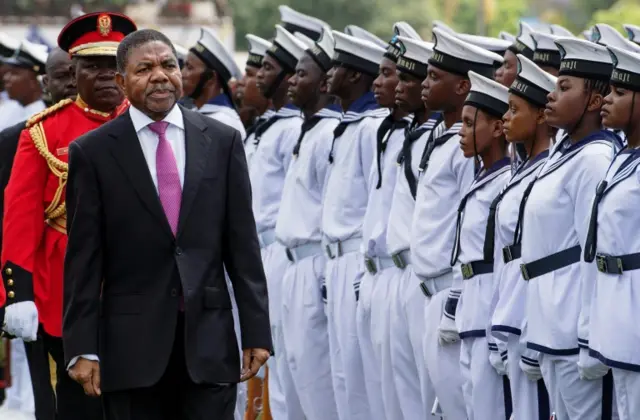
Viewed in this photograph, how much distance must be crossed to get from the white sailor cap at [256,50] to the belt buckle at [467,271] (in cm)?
470

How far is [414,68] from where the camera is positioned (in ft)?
31.7

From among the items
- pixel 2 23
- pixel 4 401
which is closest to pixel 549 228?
pixel 4 401

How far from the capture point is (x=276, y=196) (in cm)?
1218

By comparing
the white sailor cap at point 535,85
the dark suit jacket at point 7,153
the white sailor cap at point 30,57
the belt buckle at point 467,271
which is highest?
the white sailor cap at point 30,57

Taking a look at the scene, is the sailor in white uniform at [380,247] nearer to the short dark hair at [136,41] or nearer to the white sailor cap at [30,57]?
the short dark hair at [136,41]

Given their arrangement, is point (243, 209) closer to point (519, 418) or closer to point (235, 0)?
point (519, 418)

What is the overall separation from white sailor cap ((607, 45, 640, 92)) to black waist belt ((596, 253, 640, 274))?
0.70 metres

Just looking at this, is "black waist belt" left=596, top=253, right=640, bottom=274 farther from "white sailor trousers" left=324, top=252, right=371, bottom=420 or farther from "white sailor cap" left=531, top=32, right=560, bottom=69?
"white sailor trousers" left=324, top=252, right=371, bottom=420

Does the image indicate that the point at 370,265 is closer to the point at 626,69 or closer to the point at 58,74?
the point at 58,74

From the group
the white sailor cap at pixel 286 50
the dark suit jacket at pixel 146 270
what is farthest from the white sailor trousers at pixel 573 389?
the white sailor cap at pixel 286 50

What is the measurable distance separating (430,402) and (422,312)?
48cm

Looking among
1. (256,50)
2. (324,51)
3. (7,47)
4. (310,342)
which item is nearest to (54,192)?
(310,342)

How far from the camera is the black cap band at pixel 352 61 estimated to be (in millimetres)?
10656

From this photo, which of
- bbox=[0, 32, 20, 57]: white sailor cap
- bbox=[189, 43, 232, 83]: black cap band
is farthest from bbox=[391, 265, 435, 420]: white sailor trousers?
bbox=[0, 32, 20, 57]: white sailor cap
